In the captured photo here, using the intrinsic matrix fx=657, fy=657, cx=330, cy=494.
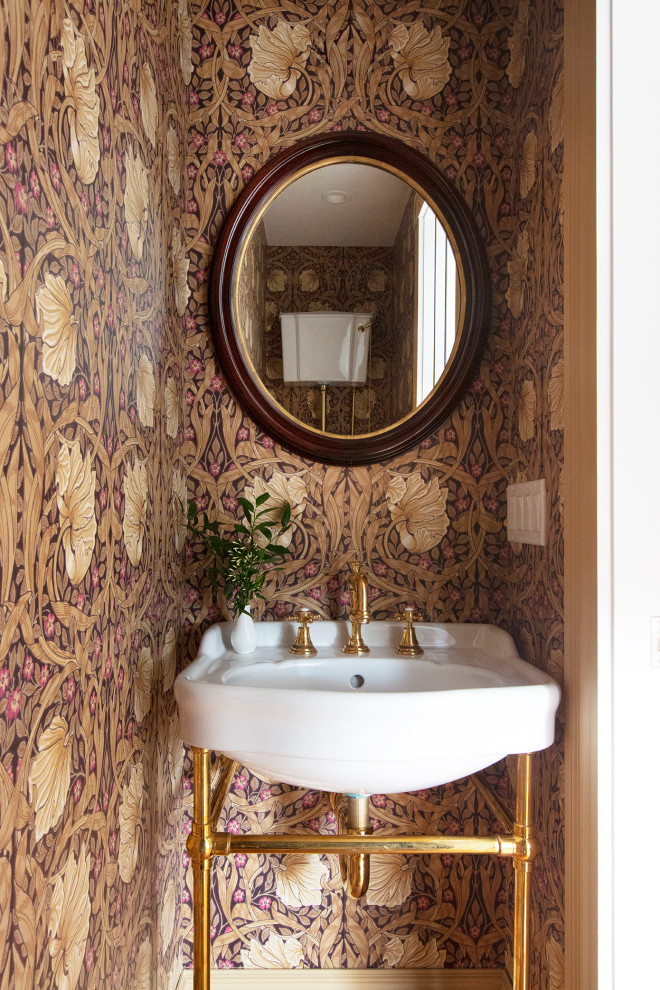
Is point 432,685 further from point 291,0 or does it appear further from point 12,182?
point 291,0

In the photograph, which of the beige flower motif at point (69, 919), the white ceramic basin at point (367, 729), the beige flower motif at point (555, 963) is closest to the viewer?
the beige flower motif at point (69, 919)

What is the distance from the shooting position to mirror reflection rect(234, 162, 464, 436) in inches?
54.6

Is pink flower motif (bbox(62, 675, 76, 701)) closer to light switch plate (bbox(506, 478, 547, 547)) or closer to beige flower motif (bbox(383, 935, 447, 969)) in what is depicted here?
light switch plate (bbox(506, 478, 547, 547))

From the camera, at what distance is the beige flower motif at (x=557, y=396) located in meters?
1.06

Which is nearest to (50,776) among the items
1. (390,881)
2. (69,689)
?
(69,689)

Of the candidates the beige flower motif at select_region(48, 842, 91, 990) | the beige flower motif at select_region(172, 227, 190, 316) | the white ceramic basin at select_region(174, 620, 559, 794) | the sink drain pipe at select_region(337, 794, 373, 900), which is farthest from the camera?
the beige flower motif at select_region(172, 227, 190, 316)

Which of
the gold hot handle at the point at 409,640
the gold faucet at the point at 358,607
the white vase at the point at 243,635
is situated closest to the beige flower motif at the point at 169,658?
the white vase at the point at 243,635

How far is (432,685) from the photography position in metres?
1.20

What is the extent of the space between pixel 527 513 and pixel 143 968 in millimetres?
1013

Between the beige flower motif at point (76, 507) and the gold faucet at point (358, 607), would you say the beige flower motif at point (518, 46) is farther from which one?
the beige flower motif at point (76, 507)

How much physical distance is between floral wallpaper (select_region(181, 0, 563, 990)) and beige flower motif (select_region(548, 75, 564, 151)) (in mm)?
271

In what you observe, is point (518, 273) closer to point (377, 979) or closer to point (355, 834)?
point (355, 834)

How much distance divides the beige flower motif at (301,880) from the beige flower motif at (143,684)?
538 millimetres

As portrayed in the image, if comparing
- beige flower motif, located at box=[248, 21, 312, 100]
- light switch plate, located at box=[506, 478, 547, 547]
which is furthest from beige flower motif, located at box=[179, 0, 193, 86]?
light switch plate, located at box=[506, 478, 547, 547]
